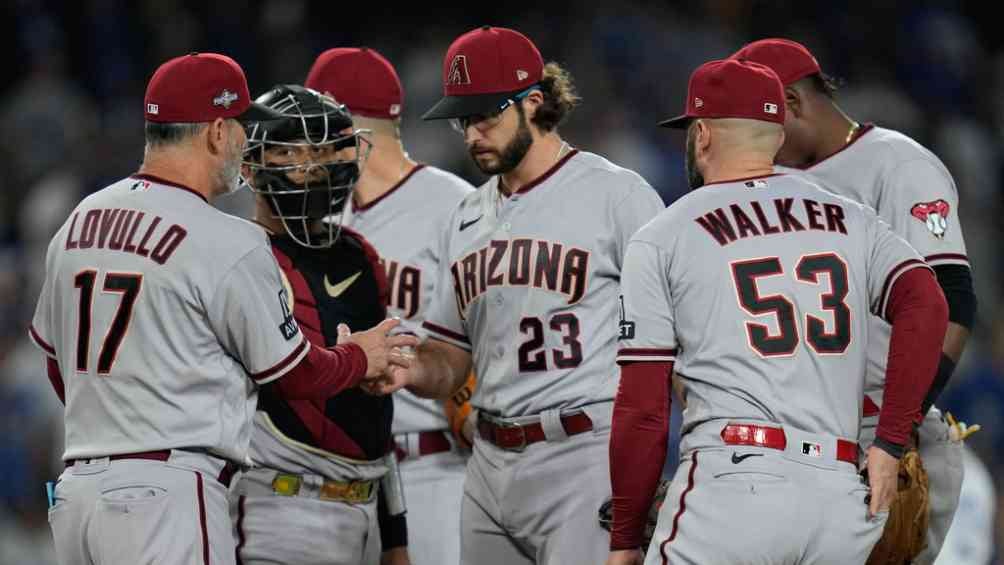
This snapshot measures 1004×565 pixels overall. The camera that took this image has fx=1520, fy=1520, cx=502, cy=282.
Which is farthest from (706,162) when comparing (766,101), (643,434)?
(643,434)

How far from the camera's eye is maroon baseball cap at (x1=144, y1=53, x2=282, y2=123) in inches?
171

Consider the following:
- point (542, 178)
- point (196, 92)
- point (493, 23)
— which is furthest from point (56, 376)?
point (493, 23)

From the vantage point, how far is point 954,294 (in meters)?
4.80

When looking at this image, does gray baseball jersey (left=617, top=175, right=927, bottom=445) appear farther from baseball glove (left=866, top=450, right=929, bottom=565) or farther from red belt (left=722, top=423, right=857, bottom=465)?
baseball glove (left=866, top=450, right=929, bottom=565)

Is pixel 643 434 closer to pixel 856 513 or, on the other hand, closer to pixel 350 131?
pixel 856 513

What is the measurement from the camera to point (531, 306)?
483 centimetres

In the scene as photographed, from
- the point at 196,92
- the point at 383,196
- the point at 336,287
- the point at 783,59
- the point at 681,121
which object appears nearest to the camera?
the point at 196,92

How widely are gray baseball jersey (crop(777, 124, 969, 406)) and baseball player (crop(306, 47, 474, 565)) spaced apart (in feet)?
4.50

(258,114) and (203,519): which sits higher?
(258,114)

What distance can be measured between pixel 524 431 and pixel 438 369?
17.5 inches

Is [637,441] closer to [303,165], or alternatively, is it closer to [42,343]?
[303,165]

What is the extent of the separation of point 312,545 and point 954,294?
2.16 meters

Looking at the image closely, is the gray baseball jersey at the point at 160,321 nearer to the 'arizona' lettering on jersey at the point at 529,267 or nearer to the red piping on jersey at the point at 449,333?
the 'arizona' lettering on jersey at the point at 529,267

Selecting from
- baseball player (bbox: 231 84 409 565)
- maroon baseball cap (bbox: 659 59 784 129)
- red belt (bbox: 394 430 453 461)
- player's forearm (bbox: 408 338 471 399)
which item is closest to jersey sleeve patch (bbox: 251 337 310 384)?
baseball player (bbox: 231 84 409 565)
